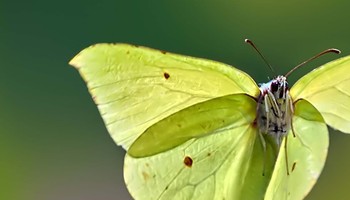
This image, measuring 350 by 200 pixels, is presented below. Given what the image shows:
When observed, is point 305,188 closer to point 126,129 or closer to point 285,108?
point 285,108

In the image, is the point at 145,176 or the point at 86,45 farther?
the point at 86,45

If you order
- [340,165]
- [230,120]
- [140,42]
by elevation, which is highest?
[230,120]

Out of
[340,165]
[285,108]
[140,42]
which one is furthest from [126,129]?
[140,42]

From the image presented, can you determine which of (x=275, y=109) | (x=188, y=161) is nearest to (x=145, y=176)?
(x=188, y=161)

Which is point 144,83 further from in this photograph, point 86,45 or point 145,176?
point 86,45

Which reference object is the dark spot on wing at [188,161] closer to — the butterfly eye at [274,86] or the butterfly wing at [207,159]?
the butterfly wing at [207,159]

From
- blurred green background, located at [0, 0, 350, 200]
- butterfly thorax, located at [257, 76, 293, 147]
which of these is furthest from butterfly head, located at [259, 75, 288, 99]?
blurred green background, located at [0, 0, 350, 200]

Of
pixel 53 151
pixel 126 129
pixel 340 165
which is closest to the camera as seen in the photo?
Answer: pixel 126 129

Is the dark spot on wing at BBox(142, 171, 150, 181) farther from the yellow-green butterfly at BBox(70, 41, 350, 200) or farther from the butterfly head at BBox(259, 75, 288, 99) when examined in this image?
the butterfly head at BBox(259, 75, 288, 99)
